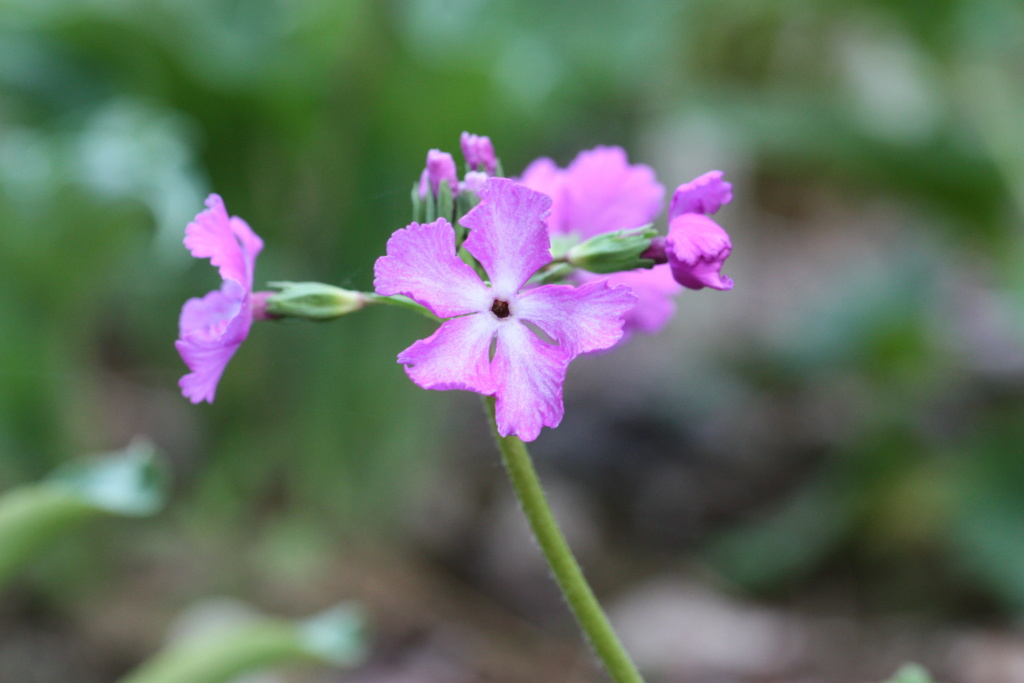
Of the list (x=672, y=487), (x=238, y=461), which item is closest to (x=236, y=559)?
(x=238, y=461)

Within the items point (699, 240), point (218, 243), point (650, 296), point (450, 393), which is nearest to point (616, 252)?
point (699, 240)

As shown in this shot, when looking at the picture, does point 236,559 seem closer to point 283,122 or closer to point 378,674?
point 378,674

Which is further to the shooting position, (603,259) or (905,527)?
(905,527)

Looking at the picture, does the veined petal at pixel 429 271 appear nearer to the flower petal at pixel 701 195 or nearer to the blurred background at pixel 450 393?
the flower petal at pixel 701 195

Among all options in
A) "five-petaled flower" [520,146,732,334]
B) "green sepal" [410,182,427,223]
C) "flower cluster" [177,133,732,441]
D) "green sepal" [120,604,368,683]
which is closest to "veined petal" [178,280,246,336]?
"flower cluster" [177,133,732,441]

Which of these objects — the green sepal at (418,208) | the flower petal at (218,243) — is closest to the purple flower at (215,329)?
the flower petal at (218,243)

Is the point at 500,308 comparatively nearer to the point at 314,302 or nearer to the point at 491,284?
the point at 491,284

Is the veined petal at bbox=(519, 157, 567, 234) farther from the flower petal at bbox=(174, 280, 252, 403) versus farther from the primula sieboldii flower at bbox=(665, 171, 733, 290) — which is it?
the flower petal at bbox=(174, 280, 252, 403)
